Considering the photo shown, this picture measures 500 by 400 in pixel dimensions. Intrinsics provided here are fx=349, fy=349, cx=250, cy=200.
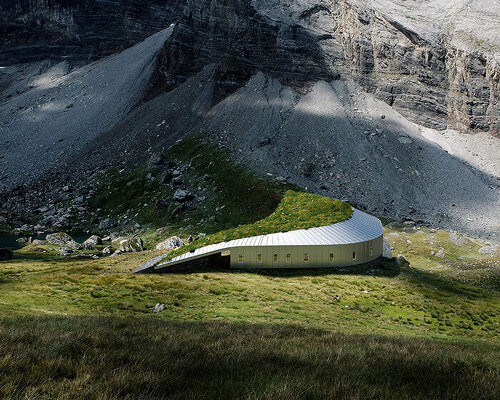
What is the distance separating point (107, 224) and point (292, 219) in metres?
37.4

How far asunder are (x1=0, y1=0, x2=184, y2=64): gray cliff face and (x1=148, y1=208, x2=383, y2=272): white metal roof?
12365 cm

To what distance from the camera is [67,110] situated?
312 ft

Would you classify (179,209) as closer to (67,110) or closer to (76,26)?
(67,110)

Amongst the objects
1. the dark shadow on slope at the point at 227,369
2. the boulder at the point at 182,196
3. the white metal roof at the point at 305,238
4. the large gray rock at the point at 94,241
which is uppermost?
the dark shadow on slope at the point at 227,369

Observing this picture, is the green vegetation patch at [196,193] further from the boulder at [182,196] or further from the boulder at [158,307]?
A: the boulder at [158,307]

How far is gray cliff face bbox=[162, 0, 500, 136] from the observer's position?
3536 inches

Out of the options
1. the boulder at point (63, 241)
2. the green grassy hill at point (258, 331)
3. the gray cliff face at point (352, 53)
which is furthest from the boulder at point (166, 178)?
the gray cliff face at point (352, 53)

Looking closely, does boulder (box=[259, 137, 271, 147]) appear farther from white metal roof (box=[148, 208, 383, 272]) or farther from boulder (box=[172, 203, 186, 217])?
white metal roof (box=[148, 208, 383, 272])

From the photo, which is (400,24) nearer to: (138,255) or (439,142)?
(439,142)

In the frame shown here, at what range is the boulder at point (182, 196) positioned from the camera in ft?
204

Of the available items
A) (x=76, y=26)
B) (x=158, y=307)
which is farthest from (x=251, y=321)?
(x=76, y=26)

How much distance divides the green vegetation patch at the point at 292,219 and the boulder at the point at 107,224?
3123 cm

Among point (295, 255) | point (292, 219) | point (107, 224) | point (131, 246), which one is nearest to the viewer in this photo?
point (295, 255)

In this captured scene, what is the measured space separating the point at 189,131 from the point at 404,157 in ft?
158
